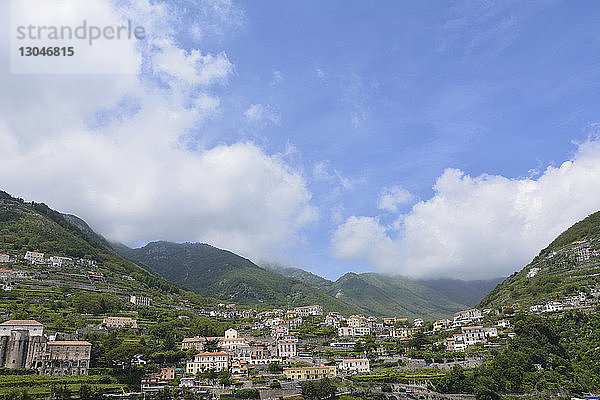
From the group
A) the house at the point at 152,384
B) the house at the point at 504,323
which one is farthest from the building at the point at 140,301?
the house at the point at 504,323

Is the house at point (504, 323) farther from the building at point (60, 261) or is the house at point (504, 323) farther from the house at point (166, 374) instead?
the building at point (60, 261)

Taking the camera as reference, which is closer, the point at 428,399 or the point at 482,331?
the point at 428,399

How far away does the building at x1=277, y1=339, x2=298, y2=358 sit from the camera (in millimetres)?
61750

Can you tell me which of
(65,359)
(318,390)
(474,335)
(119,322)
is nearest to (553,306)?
(474,335)

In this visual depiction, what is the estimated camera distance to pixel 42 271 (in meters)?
81.1

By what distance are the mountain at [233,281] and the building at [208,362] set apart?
71.0 metres

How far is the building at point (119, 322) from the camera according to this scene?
64312 millimetres

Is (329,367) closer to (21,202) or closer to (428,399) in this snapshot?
(428,399)

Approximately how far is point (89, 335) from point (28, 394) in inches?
702

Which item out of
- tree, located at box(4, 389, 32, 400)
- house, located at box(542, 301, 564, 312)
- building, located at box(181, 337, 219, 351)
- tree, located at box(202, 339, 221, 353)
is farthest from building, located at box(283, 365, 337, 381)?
house, located at box(542, 301, 564, 312)

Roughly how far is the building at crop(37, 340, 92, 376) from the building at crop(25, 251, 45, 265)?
1676 inches

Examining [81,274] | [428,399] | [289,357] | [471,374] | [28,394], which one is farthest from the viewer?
[81,274]

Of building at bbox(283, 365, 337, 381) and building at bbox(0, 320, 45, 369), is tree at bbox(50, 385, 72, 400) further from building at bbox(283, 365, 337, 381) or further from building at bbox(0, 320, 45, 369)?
building at bbox(283, 365, 337, 381)

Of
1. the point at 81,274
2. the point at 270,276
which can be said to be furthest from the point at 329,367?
the point at 270,276
